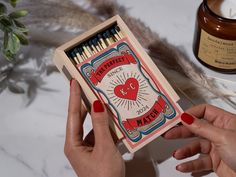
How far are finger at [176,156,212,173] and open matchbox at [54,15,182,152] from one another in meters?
0.08

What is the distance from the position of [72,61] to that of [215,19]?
22 cm

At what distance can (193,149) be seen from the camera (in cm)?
69

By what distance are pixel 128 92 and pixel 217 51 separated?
0.16 metres

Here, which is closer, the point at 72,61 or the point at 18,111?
the point at 72,61

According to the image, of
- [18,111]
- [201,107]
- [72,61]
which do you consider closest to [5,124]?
[18,111]

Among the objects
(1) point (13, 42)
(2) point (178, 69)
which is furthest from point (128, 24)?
(1) point (13, 42)

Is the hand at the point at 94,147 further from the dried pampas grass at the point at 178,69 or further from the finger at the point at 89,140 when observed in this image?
the dried pampas grass at the point at 178,69

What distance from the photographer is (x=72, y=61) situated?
2.09ft

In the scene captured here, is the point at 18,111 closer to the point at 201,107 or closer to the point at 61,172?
the point at 61,172

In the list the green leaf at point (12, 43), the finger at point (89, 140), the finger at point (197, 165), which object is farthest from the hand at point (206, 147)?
the green leaf at point (12, 43)

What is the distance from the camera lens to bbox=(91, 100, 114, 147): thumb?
0.58 m

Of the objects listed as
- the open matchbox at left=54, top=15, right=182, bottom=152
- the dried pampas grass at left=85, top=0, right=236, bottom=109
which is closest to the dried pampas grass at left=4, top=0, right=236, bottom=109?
the dried pampas grass at left=85, top=0, right=236, bottom=109

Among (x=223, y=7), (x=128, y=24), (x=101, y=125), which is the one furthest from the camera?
(x=128, y=24)

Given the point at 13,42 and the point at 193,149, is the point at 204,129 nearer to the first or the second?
the point at 193,149
